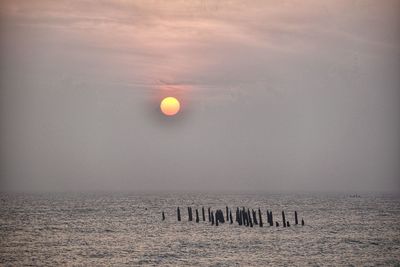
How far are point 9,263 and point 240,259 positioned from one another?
42.9ft

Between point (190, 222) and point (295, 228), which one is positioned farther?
point (190, 222)

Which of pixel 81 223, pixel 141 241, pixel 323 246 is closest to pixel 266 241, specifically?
pixel 323 246

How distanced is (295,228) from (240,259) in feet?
71.7

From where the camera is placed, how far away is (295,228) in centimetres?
5922

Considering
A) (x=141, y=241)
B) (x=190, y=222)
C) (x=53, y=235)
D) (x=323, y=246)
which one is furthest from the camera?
(x=190, y=222)

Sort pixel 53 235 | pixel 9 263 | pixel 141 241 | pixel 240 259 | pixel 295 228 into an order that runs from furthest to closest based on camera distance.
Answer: pixel 295 228 < pixel 53 235 < pixel 141 241 < pixel 240 259 < pixel 9 263

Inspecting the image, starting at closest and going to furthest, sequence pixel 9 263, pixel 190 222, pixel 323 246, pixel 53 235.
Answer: pixel 9 263 < pixel 323 246 < pixel 53 235 < pixel 190 222

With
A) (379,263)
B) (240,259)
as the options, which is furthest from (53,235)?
(379,263)

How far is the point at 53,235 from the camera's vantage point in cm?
5334

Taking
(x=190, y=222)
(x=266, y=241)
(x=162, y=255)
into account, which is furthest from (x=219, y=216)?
(x=162, y=255)

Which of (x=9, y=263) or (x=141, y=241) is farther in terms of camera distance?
(x=141, y=241)

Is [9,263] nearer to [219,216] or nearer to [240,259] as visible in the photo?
[240,259]

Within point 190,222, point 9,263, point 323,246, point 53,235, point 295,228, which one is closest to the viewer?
point 9,263

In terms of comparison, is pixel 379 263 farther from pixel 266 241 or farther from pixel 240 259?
pixel 266 241
